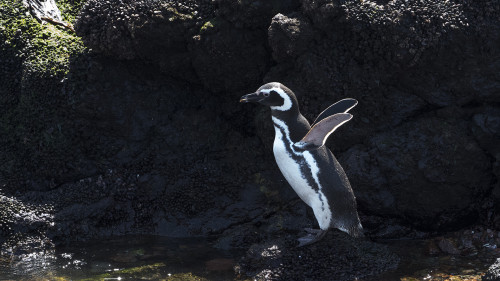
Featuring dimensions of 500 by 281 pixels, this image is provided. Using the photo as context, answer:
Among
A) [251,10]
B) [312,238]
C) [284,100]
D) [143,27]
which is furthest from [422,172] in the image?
[143,27]

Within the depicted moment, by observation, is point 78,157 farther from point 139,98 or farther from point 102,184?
point 139,98

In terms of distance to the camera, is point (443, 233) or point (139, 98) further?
point (139, 98)

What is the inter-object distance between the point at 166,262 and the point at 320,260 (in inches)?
61.8

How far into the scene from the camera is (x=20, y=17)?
7.19m

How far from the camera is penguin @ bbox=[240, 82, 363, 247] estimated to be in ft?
18.2

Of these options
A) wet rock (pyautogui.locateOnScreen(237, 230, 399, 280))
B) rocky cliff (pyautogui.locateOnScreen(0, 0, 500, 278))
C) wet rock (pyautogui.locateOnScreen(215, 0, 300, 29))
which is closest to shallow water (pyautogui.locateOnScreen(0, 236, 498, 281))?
wet rock (pyautogui.locateOnScreen(237, 230, 399, 280))

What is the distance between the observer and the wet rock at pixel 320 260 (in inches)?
209

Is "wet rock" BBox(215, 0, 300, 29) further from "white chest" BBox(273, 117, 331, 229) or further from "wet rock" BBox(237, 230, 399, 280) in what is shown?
"wet rock" BBox(237, 230, 399, 280)

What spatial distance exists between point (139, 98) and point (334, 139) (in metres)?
2.34

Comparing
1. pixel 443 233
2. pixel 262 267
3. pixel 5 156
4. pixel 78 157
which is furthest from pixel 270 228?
pixel 5 156

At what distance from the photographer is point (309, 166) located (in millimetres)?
5562

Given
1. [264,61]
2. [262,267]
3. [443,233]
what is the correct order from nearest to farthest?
[262,267] → [443,233] → [264,61]

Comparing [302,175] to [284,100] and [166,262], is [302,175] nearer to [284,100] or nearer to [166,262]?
[284,100]

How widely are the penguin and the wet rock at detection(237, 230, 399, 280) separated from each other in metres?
0.11
